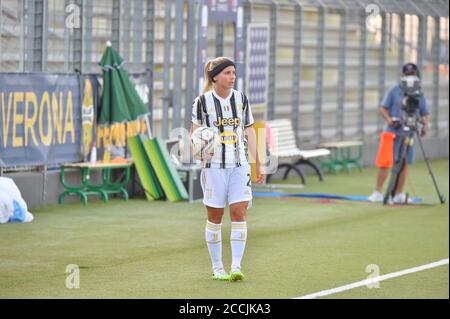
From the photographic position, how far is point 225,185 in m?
11.1

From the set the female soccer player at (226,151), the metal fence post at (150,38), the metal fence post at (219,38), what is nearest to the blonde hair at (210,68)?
the female soccer player at (226,151)

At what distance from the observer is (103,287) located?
10.9 metres

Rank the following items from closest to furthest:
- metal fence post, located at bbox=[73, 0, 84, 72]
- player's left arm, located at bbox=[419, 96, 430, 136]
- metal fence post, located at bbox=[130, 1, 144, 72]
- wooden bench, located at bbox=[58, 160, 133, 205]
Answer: wooden bench, located at bbox=[58, 160, 133, 205], player's left arm, located at bbox=[419, 96, 430, 136], metal fence post, located at bbox=[73, 0, 84, 72], metal fence post, located at bbox=[130, 1, 144, 72]

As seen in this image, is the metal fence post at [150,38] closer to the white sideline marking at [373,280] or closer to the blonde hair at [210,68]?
the white sideline marking at [373,280]

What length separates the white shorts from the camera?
36.4 feet

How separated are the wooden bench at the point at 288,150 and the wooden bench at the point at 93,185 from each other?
355 centimetres

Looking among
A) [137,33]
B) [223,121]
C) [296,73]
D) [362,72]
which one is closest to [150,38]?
[137,33]

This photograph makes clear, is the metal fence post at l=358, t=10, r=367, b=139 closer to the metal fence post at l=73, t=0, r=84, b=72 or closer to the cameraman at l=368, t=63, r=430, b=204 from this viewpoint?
the cameraman at l=368, t=63, r=430, b=204

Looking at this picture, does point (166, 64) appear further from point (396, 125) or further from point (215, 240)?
point (215, 240)

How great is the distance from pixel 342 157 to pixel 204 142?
1426 centimetres

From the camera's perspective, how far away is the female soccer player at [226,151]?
36.1ft

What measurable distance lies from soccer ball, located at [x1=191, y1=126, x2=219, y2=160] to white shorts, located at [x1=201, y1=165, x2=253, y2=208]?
0.18 m

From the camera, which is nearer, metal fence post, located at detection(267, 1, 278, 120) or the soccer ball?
the soccer ball

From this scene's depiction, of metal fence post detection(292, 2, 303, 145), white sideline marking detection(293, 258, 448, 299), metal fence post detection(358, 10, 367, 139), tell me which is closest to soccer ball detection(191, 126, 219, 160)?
white sideline marking detection(293, 258, 448, 299)
